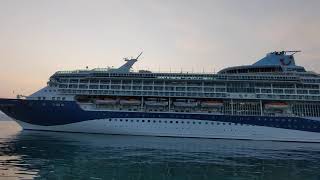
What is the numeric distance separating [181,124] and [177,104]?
304 centimetres

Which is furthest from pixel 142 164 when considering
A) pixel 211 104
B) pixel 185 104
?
pixel 211 104

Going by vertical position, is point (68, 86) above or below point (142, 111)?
above

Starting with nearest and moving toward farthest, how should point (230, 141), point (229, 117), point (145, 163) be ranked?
point (145, 163) → point (230, 141) → point (229, 117)

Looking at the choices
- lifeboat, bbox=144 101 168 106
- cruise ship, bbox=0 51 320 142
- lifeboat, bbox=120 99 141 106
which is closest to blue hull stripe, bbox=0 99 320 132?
cruise ship, bbox=0 51 320 142

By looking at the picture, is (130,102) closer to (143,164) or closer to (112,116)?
(112,116)

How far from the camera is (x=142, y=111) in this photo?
151 ft

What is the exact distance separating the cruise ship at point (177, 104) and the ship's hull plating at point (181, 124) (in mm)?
123

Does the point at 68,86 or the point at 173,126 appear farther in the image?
the point at 68,86

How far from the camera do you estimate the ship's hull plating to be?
45.1m

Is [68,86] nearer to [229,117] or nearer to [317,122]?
[229,117]

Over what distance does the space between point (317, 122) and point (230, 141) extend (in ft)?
41.1

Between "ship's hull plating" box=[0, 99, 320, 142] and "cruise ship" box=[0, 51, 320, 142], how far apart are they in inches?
4.8

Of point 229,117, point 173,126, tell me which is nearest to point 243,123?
point 229,117

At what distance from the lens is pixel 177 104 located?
46.9 m
